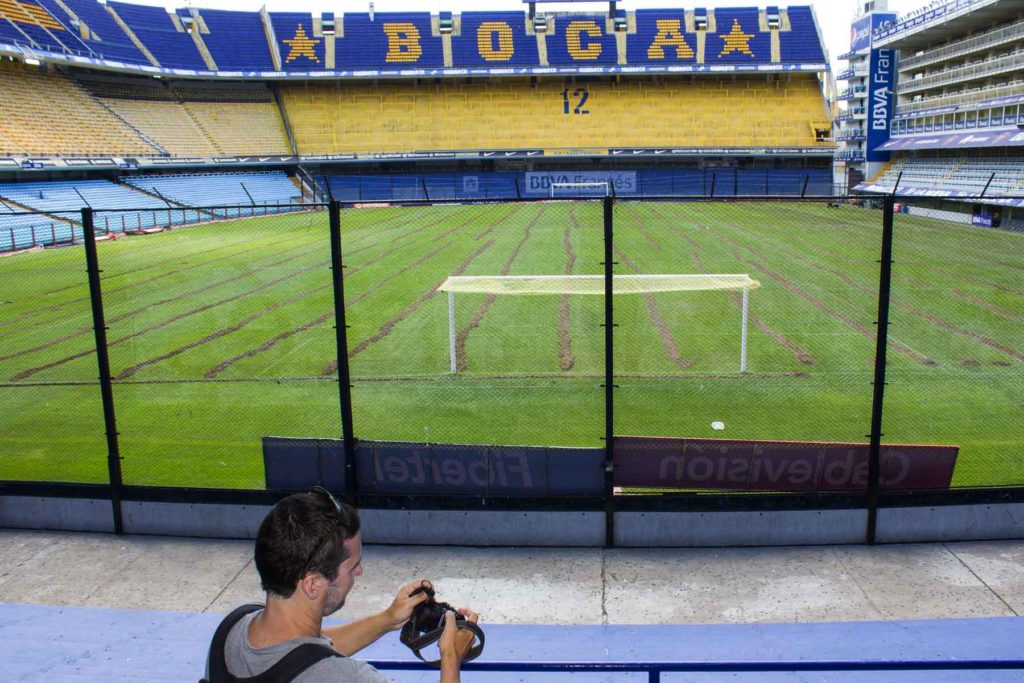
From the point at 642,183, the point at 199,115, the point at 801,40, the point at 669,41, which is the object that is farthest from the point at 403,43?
the point at 801,40

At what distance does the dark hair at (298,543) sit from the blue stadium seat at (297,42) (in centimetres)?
5696

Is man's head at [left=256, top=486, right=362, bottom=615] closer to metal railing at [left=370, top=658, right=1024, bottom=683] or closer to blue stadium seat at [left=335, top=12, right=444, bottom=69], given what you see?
metal railing at [left=370, top=658, right=1024, bottom=683]

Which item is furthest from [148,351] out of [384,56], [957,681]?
[384,56]

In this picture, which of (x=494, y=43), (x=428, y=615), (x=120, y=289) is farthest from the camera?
(x=494, y=43)

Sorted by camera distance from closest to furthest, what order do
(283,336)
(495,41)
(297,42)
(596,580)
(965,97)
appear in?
(596,580)
(283,336)
(965,97)
(297,42)
(495,41)

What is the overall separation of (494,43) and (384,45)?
7.80 metres

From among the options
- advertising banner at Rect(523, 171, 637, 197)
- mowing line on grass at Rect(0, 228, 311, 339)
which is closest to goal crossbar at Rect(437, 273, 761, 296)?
mowing line on grass at Rect(0, 228, 311, 339)

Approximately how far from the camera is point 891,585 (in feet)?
18.5

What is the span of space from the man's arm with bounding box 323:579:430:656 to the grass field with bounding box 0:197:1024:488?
5574mm

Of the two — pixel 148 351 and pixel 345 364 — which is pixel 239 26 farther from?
pixel 345 364

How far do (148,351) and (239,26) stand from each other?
4910 cm

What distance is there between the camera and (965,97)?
4069 centimetres

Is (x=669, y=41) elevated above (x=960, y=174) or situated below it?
above

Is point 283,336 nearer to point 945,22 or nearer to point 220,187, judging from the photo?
point 220,187
